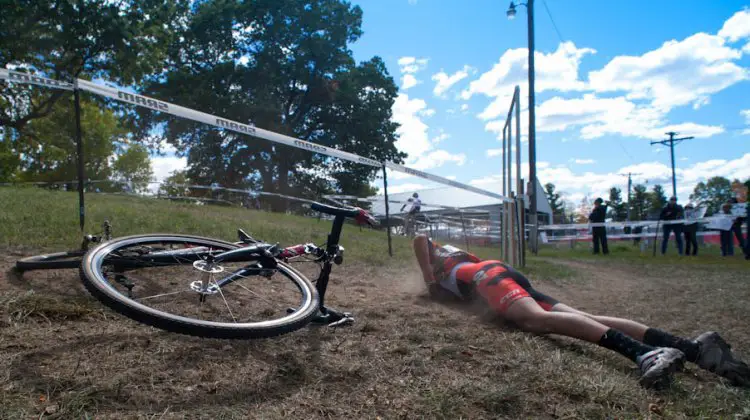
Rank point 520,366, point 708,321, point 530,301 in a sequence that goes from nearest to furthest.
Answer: point 520,366 < point 530,301 < point 708,321

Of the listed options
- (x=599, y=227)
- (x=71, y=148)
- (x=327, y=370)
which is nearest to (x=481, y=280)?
(x=327, y=370)

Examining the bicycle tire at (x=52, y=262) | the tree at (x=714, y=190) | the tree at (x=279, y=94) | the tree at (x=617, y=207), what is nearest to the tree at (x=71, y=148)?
the tree at (x=279, y=94)

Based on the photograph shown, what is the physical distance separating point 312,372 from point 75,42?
1730cm

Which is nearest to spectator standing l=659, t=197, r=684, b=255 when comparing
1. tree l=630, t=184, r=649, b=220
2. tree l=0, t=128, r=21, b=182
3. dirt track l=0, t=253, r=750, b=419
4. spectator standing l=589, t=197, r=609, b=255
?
spectator standing l=589, t=197, r=609, b=255

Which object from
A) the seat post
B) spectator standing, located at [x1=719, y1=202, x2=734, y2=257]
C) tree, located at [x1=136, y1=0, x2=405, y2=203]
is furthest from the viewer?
tree, located at [x1=136, y1=0, x2=405, y2=203]

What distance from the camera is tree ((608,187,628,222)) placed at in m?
71.5

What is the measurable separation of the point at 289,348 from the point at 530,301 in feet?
5.65

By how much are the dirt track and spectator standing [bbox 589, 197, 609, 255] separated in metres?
11.0

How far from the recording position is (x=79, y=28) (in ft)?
49.7

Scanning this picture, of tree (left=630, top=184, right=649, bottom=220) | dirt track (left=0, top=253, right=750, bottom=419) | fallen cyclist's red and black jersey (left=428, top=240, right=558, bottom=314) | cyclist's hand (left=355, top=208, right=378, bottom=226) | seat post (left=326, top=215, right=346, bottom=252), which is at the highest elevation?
tree (left=630, top=184, right=649, bottom=220)

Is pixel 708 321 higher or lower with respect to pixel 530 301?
lower

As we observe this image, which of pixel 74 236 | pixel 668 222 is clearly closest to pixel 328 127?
pixel 668 222

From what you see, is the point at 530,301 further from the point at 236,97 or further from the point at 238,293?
the point at 236,97

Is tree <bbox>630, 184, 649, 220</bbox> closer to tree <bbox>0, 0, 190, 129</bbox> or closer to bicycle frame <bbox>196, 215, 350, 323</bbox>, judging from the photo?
tree <bbox>0, 0, 190, 129</bbox>
